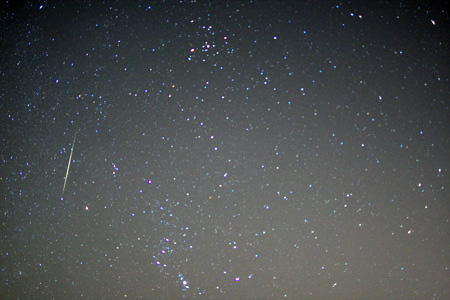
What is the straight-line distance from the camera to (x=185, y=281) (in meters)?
0.54

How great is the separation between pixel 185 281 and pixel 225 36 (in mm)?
395

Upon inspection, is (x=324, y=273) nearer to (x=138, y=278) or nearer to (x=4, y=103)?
(x=138, y=278)

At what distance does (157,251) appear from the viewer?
1.77 ft

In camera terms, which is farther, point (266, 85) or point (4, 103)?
point (4, 103)

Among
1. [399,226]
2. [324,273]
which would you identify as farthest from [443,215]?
[324,273]

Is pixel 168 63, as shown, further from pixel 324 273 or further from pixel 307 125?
pixel 324 273

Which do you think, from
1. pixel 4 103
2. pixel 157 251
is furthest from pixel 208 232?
pixel 4 103

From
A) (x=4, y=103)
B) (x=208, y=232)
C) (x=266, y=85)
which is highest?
(x=4, y=103)

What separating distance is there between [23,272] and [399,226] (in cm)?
66

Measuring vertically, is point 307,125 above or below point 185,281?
above

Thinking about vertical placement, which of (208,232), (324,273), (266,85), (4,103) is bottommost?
(324,273)

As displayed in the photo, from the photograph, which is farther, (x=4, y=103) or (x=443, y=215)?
(x=4, y=103)

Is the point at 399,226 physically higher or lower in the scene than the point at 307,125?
lower

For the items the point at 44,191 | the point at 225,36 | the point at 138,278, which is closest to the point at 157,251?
the point at 138,278
